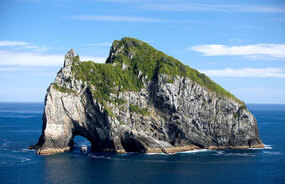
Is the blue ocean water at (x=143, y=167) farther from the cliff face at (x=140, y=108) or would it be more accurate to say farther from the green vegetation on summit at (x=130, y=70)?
the green vegetation on summit at (x=130, y=70)

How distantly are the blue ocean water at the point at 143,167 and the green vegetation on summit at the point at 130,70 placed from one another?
809 inches

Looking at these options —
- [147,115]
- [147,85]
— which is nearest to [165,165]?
[147,115]

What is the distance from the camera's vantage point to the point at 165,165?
90.6 meters

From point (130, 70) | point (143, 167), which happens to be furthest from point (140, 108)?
point (143, 167)

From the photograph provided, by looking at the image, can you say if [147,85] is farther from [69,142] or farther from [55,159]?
[55,159]

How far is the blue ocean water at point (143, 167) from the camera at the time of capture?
77.8 m

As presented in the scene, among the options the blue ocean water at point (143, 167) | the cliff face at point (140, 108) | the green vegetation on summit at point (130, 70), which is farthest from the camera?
the green vegetation on summit at point (130, 70)

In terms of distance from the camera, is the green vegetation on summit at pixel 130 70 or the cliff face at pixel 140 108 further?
the green vegetation on summit at pixel 130 70

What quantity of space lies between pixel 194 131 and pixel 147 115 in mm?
15399

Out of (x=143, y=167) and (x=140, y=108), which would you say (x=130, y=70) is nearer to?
(x=140, y=108)

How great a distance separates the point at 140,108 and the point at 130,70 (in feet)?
44.3

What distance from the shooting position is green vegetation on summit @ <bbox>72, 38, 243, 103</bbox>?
110000 mm

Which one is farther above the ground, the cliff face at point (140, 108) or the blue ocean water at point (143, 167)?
the cliff face at point (140, 108)

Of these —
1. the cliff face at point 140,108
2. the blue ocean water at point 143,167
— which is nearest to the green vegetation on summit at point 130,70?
the cliff face at point 140,108
